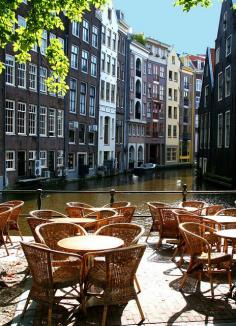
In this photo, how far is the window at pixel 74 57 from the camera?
126 feet

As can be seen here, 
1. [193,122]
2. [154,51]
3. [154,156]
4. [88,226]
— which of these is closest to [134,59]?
[154,51]

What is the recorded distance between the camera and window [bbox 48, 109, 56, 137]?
114 ft

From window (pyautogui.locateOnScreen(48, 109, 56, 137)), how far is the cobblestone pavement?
29.0 metres

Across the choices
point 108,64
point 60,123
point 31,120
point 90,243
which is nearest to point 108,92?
point 108,64

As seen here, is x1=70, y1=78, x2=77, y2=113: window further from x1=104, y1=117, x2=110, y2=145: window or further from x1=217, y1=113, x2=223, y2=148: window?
x1=217, y1=113, x2=223, y2=148: window

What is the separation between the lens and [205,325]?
4.83 meters

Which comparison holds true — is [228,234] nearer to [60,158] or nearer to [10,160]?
[10,160]

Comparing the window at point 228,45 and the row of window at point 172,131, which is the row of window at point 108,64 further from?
the row of window at point 172,131

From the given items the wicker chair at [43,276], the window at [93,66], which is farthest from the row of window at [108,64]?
the wicker chair at [43,276]

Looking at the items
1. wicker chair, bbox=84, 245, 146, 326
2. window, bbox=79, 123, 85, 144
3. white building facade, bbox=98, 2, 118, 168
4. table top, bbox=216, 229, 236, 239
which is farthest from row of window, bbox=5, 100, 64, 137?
wicker chair, bbox=84, 245, 146, 326

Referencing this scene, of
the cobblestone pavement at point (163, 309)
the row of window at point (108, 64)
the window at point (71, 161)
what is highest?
the row of window at point (108, 64)

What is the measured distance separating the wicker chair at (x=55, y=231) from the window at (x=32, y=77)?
26.4 metres

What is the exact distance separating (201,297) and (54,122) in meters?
30.6

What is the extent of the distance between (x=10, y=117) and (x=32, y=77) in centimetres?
406
